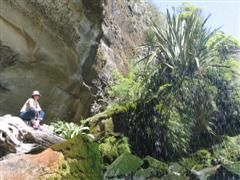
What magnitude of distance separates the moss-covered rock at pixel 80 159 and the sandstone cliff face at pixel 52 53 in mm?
7058

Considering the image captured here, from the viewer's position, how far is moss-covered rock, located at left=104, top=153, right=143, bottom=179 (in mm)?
8531

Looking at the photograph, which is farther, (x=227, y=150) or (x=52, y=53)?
(x=52, y=53)

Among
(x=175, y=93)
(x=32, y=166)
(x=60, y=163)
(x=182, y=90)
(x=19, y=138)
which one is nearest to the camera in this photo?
(x=32, y=166)

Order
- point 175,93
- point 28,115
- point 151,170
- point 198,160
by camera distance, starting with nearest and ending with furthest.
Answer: point 151,170 → point 28,115 → point 198,160 → point 175,93

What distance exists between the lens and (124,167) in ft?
28.6

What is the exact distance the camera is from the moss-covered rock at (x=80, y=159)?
5.95 metres

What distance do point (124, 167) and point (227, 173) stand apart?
7.75ft

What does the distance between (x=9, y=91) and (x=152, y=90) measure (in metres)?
4.23

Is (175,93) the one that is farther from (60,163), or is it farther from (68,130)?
(60,163)

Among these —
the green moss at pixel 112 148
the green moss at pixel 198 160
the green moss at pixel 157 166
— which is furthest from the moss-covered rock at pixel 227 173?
the green moss at pixel 112 148

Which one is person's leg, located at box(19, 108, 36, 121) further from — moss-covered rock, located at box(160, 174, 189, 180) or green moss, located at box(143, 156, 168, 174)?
moss-covered rock, located at box(160, 174, 189, 180)

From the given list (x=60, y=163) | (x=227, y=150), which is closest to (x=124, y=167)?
(x=60, y=163)

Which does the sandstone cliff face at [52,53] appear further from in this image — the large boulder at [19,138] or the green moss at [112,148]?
the large boulder at [19,138]

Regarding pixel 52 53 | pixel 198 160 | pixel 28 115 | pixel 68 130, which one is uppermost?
pixel 52 53
